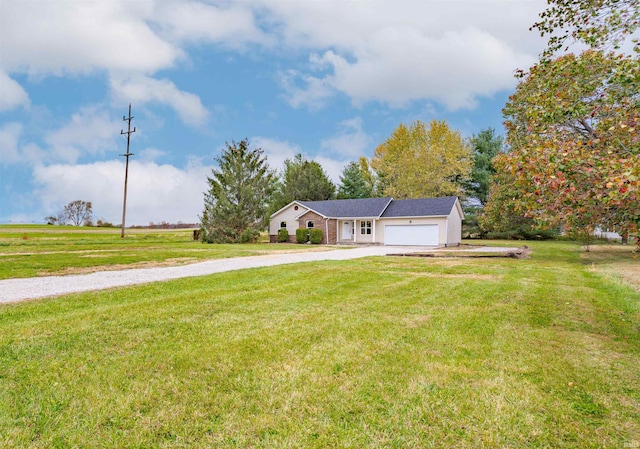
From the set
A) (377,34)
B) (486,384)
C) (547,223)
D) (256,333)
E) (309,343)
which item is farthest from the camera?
(377,34)

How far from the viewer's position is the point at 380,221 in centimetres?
3097

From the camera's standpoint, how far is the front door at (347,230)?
32844mm

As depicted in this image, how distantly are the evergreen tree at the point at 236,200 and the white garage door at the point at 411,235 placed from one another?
11472 mm

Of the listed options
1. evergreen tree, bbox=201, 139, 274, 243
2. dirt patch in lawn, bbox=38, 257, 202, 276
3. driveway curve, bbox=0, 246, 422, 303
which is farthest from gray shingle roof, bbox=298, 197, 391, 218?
driveway curve, bbox=0, 246, 422, 303

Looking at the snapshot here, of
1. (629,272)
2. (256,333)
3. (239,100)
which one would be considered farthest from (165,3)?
(629,272)

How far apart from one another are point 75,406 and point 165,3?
15.5 metres

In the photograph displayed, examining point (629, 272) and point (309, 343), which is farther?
point (629, 272)

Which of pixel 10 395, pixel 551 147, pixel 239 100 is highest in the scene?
pixel 239 100

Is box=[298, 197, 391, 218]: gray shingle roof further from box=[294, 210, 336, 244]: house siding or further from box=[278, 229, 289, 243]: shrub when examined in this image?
box=[278, 229, 289, 243]: shrub

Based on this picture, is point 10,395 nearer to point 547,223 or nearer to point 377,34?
point 547,223

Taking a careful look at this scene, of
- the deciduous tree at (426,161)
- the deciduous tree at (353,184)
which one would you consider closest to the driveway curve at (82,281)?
the deciduous tree at (426,161)

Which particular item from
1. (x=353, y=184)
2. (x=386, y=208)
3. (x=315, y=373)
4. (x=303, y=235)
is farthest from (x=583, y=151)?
(x=353, y=184)

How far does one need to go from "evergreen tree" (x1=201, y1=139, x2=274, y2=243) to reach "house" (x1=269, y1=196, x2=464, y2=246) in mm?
3215

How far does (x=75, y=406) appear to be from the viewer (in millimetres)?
2770
